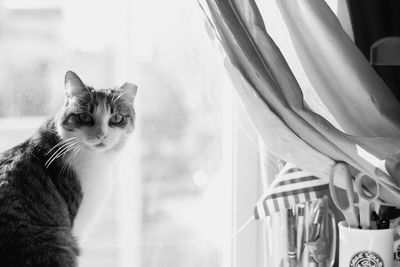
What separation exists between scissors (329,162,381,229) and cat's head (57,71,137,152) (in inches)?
20.8

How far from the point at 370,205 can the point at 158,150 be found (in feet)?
2.71

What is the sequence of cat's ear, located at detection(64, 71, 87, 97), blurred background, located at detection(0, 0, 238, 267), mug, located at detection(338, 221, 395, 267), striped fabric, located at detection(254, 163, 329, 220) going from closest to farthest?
mug, located at detection(338, 221, 395, 267), striped fabric, located at detection(254, 163, 329, 220), cat's ear, located at detection(64, 71, 87, 97), blurred background, located at detection(0, 0, 238, 267)

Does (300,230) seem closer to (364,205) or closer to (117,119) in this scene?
(364,205)

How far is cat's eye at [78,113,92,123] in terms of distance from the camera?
1.16m

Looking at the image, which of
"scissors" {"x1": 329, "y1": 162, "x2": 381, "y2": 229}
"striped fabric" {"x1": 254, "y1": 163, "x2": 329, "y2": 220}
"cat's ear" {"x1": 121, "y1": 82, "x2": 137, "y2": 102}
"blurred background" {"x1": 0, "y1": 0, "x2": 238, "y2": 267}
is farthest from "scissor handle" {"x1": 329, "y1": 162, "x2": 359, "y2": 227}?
"cat's ear" {"x1": 121, "y1": 82, "x2": 137, "y2": 102}

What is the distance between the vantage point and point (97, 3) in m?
1.39

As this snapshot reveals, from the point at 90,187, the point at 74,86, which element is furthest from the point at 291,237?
the point at 74,86

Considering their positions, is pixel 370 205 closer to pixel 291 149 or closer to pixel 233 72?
pixel 291 149

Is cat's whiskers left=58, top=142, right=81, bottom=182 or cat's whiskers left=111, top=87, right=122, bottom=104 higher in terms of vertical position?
cat's whiskers left=111, top=87, right=122, bottom=104

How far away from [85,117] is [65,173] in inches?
5.3

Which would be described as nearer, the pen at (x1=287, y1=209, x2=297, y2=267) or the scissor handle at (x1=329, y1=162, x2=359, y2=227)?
the scissor handle at (x1=329, y1=162, x2=359, y2=227)

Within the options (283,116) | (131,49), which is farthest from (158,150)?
(283,116)

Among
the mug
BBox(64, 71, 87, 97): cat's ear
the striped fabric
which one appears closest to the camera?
the mug

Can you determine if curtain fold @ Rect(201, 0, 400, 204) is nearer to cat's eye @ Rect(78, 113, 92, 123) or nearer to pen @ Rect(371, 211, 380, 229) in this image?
pen @ Rect(371, 211, 380, 229)
